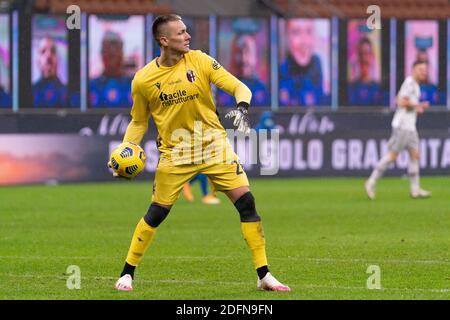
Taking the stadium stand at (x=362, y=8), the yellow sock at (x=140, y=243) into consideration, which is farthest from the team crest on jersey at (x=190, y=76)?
the stadium stand at (x=362, y=8)

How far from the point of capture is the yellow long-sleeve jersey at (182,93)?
1030cm

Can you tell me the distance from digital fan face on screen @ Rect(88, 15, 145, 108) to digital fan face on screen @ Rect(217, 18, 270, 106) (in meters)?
2.04

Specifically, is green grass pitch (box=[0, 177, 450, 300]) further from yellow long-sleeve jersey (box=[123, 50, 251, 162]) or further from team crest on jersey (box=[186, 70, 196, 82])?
team crest on jersey (box=[186, 70, 196, 82])

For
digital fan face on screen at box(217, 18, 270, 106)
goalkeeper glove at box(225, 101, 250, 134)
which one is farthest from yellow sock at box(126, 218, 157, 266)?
digital fan face on screen at box(217, 18, 270, 106)

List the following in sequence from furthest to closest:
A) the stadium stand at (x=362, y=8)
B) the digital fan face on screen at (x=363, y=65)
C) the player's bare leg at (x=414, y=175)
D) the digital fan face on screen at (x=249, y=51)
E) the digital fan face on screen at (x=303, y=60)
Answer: the stadium stand at (x=362, y=8), the digital fan face on screen at (x=363, y=65), the digital fan face on screen at (x=303, y=60), the digital fan face on screen at (x=249, y=51), the player's bare leg at (x=414, y=175)

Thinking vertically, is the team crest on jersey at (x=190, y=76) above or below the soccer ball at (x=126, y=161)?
above

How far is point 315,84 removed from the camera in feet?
96.3

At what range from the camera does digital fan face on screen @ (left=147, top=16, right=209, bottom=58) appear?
28.0 metres

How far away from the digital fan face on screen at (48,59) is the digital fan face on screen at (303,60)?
17.5ft

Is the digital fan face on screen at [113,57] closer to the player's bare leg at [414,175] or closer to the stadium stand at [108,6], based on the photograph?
the stadium stand at [108,6]

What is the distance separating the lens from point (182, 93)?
10320 millimetres

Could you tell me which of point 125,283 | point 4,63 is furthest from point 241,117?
point 4,63

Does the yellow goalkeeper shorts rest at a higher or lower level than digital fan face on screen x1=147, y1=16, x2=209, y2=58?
lower
